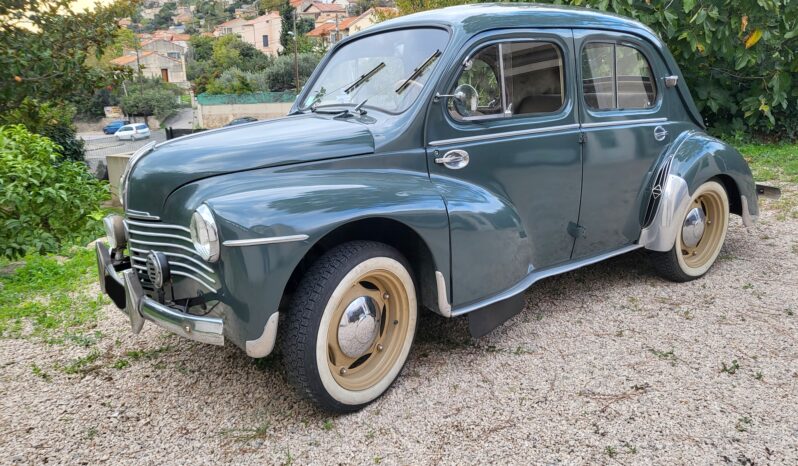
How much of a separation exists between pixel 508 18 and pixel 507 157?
81 cm

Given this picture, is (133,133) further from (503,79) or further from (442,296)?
(442,296)

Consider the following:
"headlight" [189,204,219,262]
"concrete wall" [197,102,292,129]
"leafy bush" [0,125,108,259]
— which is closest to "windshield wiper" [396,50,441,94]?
"headlight" [189,204,219,262]

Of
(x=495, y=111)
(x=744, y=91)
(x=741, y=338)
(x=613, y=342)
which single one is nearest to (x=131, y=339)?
(x=495, y=111)

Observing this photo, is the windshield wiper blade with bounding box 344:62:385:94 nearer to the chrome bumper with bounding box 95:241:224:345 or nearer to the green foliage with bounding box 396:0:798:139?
the chrome bumper with bounding box 95:241:224:345

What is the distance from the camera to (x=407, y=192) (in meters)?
2.75

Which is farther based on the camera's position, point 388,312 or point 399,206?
point 388,312

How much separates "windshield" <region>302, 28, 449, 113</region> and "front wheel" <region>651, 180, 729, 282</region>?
2211mm

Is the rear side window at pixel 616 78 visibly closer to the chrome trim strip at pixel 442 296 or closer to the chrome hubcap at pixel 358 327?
the chrome trim strip at pixel 442 296

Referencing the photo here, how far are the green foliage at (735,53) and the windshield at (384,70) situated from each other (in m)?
5.19

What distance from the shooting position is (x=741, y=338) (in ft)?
10.9

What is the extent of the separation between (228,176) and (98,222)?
4092 millimetres

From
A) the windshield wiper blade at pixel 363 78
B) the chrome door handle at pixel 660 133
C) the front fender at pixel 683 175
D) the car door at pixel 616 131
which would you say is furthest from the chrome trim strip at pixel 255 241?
the chrome door handle at pixel 660 133

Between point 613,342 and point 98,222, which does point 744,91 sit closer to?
point 613,342

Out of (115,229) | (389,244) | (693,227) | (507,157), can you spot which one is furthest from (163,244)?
(693,227)
